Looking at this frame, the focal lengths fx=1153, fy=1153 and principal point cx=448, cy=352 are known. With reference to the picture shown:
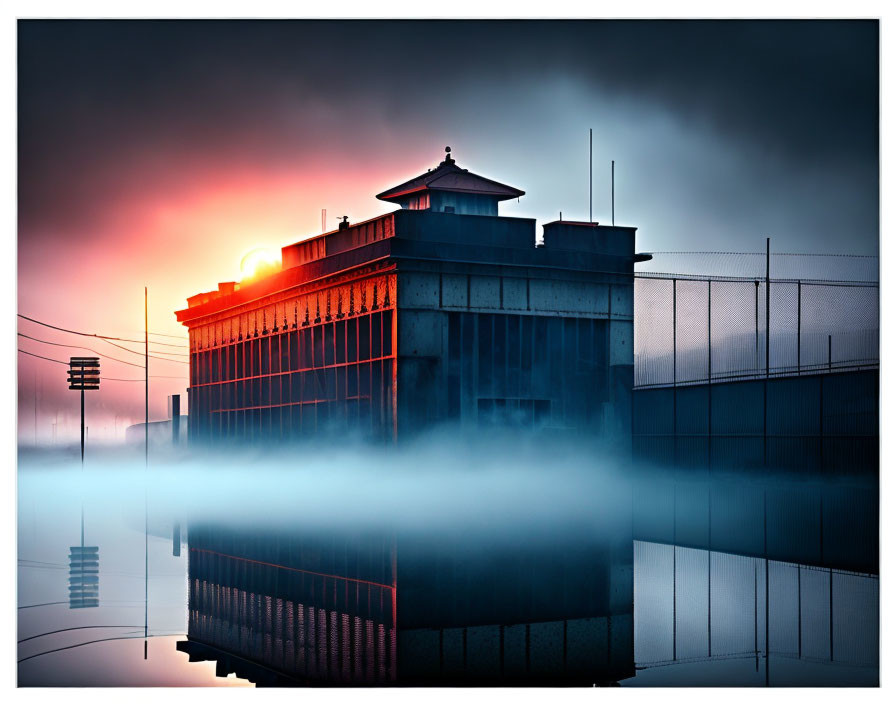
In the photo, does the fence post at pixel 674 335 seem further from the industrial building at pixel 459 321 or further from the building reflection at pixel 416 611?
the building reflection at pixel 416 611

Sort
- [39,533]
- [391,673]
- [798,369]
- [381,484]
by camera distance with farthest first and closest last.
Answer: [798,369], [381,484], [39,533], [391,673]

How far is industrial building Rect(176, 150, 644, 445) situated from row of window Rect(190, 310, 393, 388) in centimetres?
8

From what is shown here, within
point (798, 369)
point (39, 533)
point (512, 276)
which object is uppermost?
point (512, 276)

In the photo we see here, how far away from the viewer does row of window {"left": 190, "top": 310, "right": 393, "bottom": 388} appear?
36125mm

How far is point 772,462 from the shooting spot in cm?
3262

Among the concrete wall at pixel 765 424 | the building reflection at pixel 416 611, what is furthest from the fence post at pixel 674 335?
the building reflection at pixel 416 611

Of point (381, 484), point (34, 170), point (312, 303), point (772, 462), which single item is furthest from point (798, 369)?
point (34, 170)

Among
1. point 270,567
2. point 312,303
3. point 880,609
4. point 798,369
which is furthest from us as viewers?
point 312,303

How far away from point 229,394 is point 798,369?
79.2 feet

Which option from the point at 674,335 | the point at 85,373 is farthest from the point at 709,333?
the point at 85,373

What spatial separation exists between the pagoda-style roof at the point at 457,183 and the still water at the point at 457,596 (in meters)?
15.4

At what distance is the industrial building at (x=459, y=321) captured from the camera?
34.9 m

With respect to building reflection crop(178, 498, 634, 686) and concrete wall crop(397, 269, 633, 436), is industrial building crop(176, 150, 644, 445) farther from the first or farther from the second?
building reflection crop(178, 498, 634, 686)
